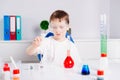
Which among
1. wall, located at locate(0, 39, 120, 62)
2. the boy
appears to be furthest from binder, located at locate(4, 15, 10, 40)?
the boy

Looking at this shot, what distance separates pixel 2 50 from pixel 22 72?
4.84 feet

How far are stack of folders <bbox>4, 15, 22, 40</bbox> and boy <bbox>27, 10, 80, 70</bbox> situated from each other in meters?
0.85

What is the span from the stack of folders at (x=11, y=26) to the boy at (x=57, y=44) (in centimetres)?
85

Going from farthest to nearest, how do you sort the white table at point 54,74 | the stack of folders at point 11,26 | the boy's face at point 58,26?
the stack of folders at point 11,26, the boy's face at point 58,26, the white table at point 54,74

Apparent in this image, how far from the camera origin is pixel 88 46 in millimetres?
3291

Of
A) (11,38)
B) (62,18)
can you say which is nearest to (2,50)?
(11,38)

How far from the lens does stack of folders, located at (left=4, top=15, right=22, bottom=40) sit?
10.3ft

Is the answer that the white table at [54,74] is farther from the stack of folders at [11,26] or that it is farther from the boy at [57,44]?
the stack of folders at [11,26]

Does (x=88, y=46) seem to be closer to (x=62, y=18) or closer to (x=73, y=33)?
(x=73, y=33)

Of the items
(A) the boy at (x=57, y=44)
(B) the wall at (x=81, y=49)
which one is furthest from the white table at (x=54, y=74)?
(B) the wall at (x=81, y=49)

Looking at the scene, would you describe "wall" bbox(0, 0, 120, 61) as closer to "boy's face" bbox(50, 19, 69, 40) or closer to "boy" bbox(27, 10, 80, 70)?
"boy" bbox(27, 10, 80, 70)

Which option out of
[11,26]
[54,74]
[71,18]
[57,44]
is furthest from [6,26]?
[54,74]

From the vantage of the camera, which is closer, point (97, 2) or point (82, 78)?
point (82, 78)

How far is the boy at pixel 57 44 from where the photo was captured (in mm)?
2244
